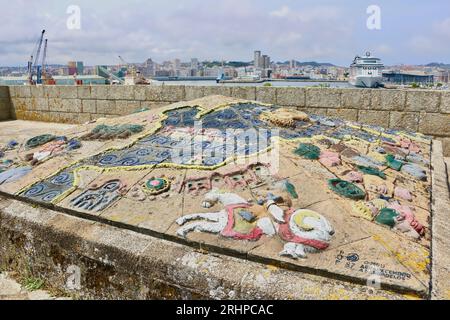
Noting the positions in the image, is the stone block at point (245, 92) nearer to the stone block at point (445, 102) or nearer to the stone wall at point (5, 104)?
the stone block at point (445, 102)

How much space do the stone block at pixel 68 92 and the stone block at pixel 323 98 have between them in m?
6.53

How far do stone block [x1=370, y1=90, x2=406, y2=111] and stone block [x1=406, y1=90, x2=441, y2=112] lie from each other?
0.10 meters

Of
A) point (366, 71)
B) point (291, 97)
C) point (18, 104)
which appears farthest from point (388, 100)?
point (366, 71)

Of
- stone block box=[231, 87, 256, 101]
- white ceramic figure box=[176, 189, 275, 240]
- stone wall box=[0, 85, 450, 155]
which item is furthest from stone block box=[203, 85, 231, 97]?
white ceramic figure box=[176, 189, 275, 240]

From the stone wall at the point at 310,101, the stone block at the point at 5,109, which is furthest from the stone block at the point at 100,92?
the stone block at the point at 5,109

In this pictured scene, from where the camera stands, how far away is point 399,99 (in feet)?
21.4

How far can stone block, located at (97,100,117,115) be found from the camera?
367 inches

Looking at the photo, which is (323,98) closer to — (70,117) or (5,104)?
(70,117)

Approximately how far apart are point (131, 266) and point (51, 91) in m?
9.40

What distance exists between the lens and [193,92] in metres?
8.08

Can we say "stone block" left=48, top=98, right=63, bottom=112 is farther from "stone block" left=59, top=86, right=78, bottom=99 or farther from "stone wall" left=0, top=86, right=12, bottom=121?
"stone wall" left=0, top=86, right=12, bottom=121

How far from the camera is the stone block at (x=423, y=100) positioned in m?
6.29
